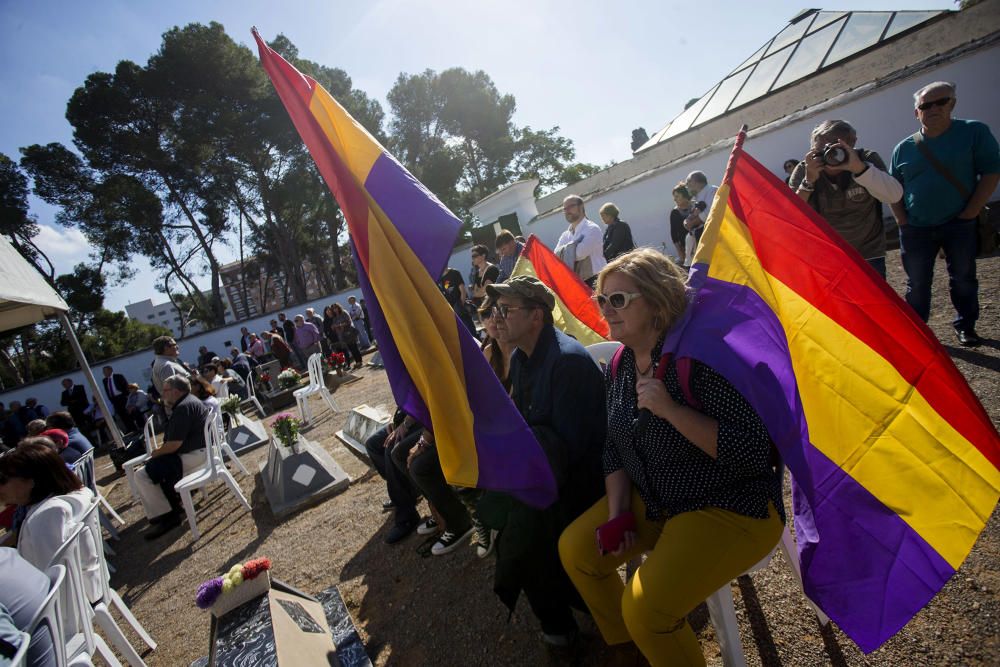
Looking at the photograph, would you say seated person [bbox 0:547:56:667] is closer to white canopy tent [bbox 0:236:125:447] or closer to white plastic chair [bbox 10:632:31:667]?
white plastic chair [bbox 10:632:31:667]

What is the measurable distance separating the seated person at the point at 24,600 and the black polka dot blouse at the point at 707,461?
241 centimetres

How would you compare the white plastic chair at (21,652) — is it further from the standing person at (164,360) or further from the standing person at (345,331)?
the standing person at (345,331)

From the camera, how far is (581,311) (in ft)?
12.9

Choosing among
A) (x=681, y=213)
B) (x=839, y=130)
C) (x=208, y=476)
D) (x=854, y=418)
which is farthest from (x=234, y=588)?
(x=681, y=213)

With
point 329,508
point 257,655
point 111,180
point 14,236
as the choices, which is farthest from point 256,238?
point 257,655

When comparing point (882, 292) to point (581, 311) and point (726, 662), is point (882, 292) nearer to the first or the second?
point (726, 662)

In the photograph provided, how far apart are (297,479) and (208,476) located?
2.70 feet

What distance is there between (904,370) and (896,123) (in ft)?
42.0

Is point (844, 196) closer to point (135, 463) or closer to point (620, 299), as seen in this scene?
point (620, 299)

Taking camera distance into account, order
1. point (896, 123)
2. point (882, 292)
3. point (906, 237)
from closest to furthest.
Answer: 1. point (882, 292)
2. point (906, 237)
3. point (896, 123)

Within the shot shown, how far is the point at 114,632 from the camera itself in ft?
8.77

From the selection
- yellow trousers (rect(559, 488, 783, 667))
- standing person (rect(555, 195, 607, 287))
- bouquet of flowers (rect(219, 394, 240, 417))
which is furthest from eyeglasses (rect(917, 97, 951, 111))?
bouquet of flowers (rect(219, 394, 240, 417))

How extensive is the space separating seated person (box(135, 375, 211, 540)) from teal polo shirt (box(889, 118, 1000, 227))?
6536mm

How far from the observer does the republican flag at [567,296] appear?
3.78 metres
